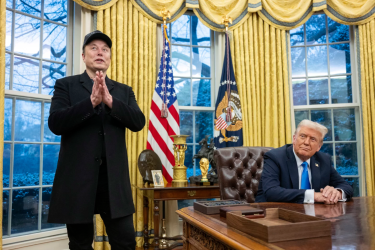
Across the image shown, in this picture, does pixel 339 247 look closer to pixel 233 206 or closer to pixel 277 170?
pixel 233 206

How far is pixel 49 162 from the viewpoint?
11.4ft

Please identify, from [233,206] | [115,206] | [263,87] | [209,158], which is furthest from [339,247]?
[263,87]

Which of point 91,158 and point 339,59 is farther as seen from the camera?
point 339,59

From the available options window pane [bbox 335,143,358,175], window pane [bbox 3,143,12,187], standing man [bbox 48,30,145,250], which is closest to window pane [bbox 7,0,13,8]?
window pane [bbox 3,143,12,187]

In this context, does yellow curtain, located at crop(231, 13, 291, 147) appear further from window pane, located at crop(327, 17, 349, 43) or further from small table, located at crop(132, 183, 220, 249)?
small table, located at crop(132, 183, 220, 249)

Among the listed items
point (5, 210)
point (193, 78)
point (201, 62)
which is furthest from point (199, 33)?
point (5, 210)

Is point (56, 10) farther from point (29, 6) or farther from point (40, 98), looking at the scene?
point (40, 98)

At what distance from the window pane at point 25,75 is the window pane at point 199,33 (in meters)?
2.12

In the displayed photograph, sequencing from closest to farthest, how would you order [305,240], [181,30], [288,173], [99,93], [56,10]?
[305,240], [99,93], [288,173], [56,10], [181,30]

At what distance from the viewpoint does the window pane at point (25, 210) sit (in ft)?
10.4

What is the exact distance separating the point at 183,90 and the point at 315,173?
2.66 meters

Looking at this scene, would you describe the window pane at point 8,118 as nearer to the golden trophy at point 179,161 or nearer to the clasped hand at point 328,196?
the golden trophy at point 179,161

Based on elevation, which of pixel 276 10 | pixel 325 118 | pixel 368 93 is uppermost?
pixel 276 10

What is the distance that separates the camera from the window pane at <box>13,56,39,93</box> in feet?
10.8
